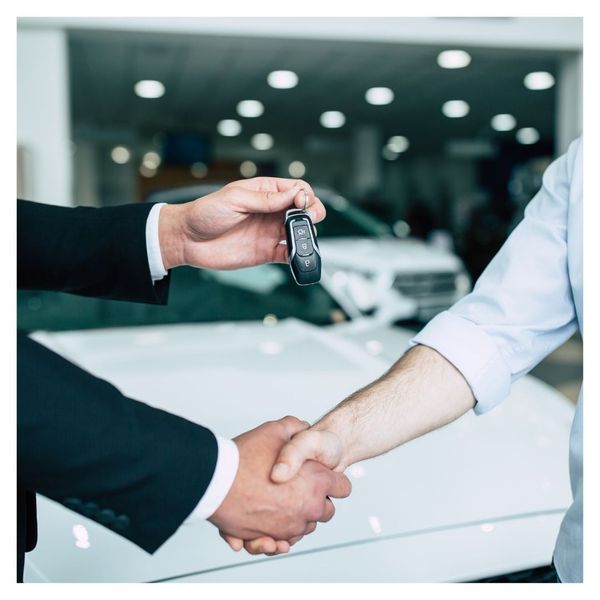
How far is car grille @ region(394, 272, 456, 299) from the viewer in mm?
1724

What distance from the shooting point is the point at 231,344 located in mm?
1812

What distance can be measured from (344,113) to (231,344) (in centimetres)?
172

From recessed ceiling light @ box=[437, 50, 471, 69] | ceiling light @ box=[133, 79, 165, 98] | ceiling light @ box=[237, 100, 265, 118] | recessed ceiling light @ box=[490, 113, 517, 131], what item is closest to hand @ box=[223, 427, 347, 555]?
recessed ceiling light @ box=[437, 50, 471, 69]

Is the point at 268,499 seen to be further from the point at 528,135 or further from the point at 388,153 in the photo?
the point at 388,153

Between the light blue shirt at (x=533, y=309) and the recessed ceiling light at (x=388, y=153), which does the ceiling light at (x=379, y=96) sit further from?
the light blue shirt at (x=533, y=309)

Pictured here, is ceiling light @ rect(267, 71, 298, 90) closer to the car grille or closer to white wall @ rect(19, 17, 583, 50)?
white wall @ rect(19, 17, 583, 50)

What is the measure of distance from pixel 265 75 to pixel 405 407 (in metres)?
2.65

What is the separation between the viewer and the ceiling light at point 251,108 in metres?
3.43

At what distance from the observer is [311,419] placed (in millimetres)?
1172

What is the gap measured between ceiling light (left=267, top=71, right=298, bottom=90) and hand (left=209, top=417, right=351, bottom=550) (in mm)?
2833

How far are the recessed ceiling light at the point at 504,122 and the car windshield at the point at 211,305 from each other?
12.3 ft

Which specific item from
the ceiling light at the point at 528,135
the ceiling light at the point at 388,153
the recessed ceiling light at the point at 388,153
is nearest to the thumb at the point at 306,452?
the recessed ceiling light at the point at 388,153

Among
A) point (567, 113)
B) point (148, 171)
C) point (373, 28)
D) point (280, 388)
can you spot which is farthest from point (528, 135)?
point (280, 388)
